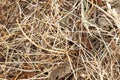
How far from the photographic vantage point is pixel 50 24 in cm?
155

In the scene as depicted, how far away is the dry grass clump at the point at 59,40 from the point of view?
4.76 feet

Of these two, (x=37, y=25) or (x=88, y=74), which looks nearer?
(x=88, y=74)

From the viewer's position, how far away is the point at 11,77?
4.74ft

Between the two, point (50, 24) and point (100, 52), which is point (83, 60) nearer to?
point (100, 52)

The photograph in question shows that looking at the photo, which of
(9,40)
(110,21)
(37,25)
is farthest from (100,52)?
(9,40)

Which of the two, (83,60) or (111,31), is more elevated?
(111,31)

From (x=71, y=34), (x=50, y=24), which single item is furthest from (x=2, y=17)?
(x=71, y=34)

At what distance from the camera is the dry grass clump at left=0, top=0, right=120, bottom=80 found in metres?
1.45

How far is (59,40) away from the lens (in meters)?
1.51

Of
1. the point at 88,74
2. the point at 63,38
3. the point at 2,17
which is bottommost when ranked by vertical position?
the point at 88,74

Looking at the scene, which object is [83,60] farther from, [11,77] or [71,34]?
[11,77]

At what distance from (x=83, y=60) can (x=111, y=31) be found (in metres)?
0.22

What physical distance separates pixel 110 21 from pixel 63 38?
265 millimetres

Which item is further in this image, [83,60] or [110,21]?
[110,21]
